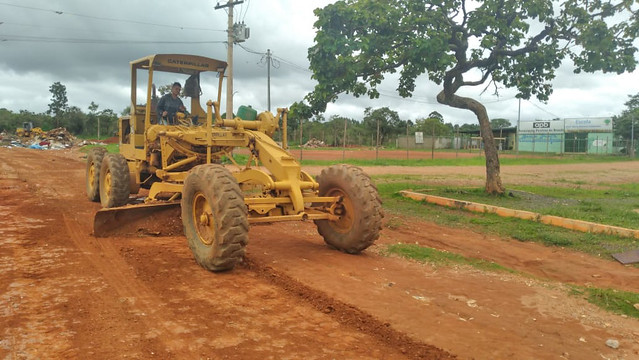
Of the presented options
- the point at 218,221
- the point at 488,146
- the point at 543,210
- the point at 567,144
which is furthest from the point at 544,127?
the point at 218,221

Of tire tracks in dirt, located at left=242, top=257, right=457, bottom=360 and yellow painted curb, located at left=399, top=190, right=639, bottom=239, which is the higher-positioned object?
yellow painted curb, located at left=399, top=190, right=639, bottom=239

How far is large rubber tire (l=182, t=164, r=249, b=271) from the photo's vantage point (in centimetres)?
531

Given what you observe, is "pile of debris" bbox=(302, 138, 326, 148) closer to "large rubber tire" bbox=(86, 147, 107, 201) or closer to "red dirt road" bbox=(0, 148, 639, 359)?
"large rubber tire" bbox=(86, 147, 107, 201)

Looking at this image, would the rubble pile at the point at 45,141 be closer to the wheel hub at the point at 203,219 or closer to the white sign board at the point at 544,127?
the wheel hub at the point at 203,219

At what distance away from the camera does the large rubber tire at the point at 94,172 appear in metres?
10.4

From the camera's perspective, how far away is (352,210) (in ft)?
21.3

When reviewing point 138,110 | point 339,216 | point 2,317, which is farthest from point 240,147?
point 2,317

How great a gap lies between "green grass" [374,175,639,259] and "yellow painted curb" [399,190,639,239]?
0.68 feet

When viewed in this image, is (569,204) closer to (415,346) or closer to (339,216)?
(339,216)

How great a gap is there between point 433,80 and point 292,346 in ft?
36.8

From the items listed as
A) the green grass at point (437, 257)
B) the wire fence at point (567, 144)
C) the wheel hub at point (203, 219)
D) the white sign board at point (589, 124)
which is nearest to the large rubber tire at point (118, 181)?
the wheel hub at point (203, 219)

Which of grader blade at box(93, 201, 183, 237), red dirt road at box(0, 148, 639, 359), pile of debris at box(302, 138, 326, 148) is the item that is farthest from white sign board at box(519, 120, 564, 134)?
grader blade at box(93, 201, 183, 237)

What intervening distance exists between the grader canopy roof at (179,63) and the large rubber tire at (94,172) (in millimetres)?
2691

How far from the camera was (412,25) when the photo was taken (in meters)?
11.5
